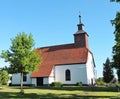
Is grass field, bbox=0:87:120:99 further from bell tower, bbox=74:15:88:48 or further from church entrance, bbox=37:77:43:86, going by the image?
bell tower, bbox=74:15:88:48

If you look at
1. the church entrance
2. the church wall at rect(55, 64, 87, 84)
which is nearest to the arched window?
the church wall at rect(55, 64, 87, 84)

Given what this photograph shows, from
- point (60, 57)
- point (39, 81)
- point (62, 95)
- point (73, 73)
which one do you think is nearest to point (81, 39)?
point (60, 57)

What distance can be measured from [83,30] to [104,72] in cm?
2114

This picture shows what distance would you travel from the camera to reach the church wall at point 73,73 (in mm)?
48094

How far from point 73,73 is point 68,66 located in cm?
193

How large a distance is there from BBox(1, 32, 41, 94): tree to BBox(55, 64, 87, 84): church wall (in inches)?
884

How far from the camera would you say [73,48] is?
5262 cm

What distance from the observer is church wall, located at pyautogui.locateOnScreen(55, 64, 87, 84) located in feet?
158

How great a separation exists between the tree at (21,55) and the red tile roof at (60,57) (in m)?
21.5

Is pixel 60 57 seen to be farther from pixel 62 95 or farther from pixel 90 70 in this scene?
pixel 62 95

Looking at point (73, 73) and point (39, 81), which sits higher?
point (73, 73)

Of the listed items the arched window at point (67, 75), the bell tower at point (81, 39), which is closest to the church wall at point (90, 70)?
the bell tower at point (81, 39)

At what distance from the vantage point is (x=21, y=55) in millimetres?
26281

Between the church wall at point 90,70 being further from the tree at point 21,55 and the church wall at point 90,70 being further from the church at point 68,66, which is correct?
the tree at point 21,55
